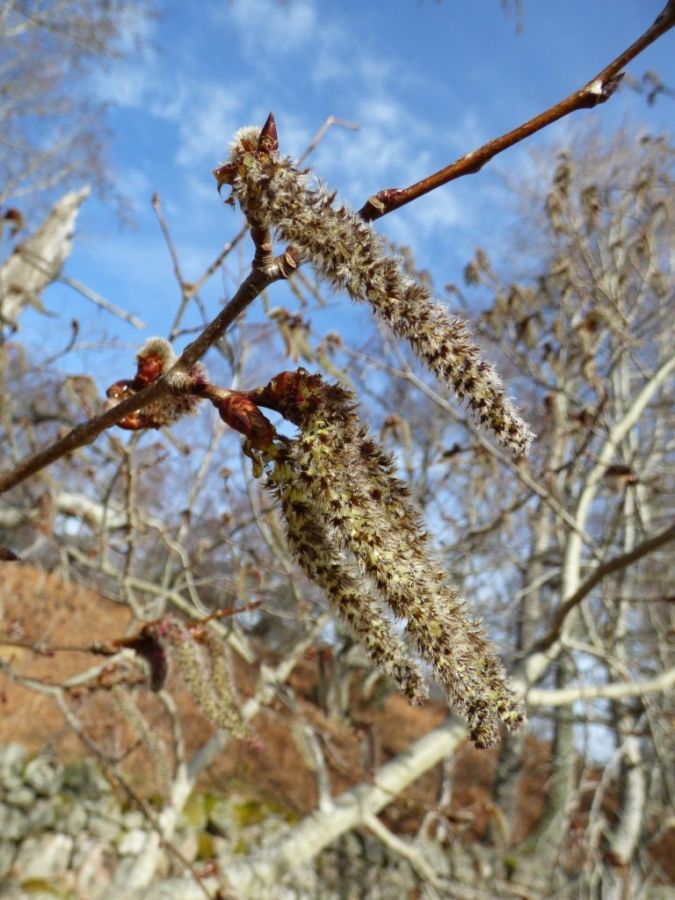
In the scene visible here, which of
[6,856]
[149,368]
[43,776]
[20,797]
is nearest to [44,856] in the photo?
[6,856]

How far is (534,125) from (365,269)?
0.25m

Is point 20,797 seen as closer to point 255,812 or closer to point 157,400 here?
point 255,812

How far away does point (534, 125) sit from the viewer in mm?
809

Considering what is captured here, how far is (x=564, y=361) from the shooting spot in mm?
6184

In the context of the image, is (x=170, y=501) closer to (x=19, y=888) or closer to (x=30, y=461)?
(x=19, y=888)

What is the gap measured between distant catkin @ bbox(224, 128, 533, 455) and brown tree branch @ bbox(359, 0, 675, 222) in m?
0.04

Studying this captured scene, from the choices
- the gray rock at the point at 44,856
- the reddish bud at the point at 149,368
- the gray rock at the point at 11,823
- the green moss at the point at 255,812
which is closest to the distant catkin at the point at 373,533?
the reddish bud at the point at 149,368

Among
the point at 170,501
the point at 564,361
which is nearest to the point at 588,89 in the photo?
the point at 564,361

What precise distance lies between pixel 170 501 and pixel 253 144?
6707 millimetres

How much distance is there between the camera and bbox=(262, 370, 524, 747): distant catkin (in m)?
0.90

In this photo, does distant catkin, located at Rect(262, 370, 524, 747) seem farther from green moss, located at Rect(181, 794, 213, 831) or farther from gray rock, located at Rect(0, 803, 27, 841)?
green moss, located at Rect(181, 794, 213, 831)

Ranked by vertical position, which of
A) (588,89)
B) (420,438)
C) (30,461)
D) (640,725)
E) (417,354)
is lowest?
(30,461)

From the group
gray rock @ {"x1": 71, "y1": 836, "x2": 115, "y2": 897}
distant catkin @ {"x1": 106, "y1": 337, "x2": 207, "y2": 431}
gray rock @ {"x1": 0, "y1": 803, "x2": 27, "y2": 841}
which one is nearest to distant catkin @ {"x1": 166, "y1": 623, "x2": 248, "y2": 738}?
distant catkin @ {"x1": 106, "y1": 337, "x2": 207, "y2": 431}

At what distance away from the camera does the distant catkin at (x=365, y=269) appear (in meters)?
0.85
